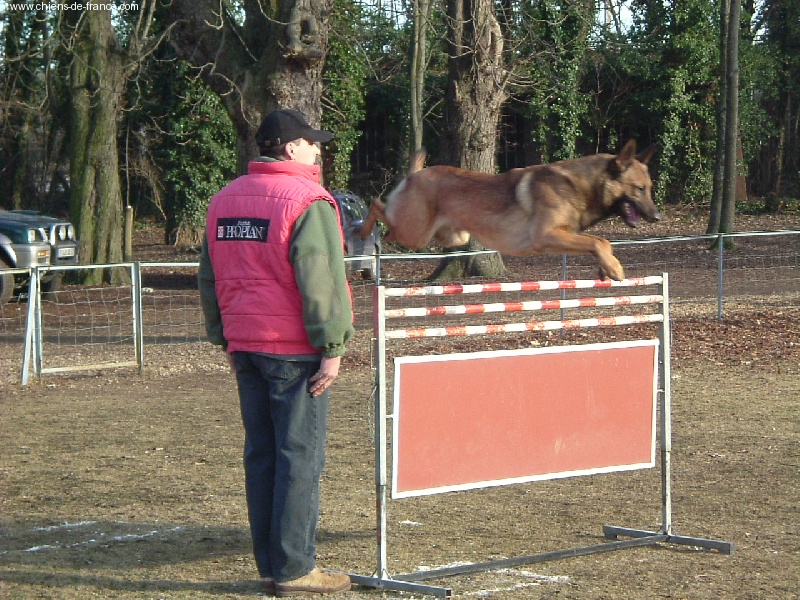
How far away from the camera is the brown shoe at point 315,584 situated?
5227 millimetres

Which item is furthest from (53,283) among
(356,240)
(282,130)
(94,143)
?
(282,130)

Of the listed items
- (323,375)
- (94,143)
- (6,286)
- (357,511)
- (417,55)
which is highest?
(417,55)

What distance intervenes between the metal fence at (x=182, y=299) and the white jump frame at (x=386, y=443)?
6775 mm

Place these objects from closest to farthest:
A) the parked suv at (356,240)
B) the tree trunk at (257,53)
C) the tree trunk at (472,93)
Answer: the tree trunk at (257,53)
the tree trunk at (472,93)
the parked suv at (356,240)

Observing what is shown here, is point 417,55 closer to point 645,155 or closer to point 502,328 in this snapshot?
point 502,328

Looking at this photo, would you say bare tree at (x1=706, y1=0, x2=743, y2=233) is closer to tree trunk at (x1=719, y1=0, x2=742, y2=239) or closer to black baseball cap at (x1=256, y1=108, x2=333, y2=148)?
tree trunk at (x1=719, y1=0, x2=742, y2=239)

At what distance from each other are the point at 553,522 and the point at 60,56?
2510 cm

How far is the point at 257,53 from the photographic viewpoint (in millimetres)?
12820

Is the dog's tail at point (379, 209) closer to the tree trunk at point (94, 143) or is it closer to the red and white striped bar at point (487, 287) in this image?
the red and white striped bar at point (487, 287)

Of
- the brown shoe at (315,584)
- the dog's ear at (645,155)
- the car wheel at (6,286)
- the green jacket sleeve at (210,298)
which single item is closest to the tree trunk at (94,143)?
the car wheel at (6,286)

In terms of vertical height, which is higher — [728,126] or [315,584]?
[728,126]

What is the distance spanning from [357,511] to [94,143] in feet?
51.0

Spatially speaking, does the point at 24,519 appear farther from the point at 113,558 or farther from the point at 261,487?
the point at 261,487

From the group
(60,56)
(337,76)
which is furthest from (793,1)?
(60,56)
